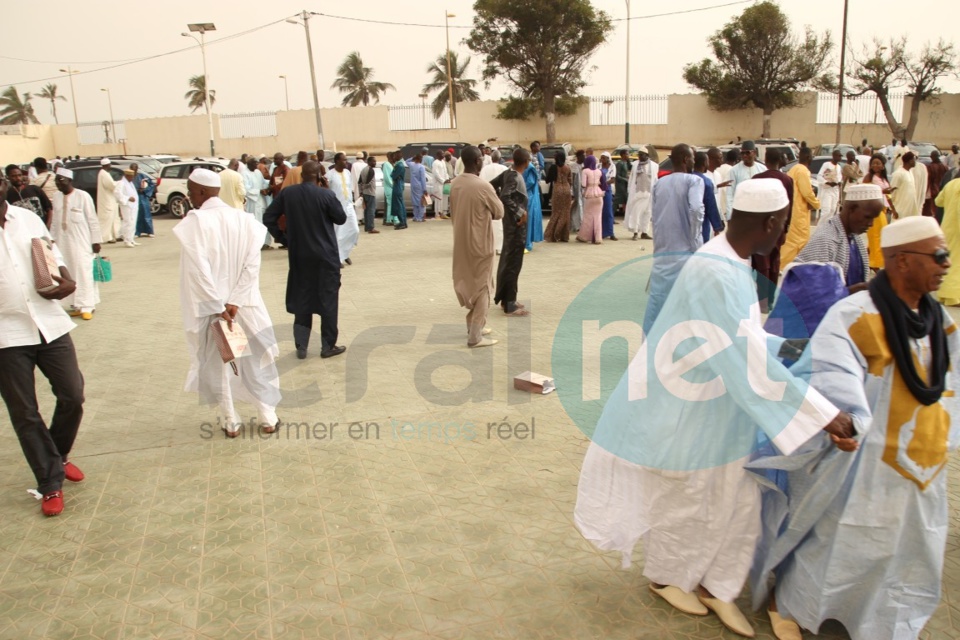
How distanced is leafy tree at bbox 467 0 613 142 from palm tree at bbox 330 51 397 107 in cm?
1867

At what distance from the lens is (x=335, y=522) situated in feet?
12.5

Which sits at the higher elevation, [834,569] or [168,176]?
[168,176]

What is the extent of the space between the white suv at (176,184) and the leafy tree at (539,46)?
21266 millimetres

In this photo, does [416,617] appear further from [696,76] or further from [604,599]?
[696,76]

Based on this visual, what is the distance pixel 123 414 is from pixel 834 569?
4744 millimetres

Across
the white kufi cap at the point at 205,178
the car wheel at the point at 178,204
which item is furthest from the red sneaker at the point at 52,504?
the car wheel at the point at 178,204

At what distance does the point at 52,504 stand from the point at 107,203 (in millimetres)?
11925

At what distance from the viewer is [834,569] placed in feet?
8.61

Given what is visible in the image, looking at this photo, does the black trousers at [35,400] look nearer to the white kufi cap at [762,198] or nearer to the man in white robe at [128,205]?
the white kufi cap at [762,198]

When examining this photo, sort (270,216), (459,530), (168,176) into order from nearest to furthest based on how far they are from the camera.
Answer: (459,530) < (270,216) < (168,176)

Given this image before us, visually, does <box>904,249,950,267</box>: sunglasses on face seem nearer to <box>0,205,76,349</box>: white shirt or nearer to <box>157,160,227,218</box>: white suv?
<box>0,205,76,349</box>: white shirt

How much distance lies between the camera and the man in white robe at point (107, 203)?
1391 cm

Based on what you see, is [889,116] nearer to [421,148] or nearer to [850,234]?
A: [421,148]

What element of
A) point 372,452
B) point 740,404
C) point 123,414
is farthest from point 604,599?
point 123,414
